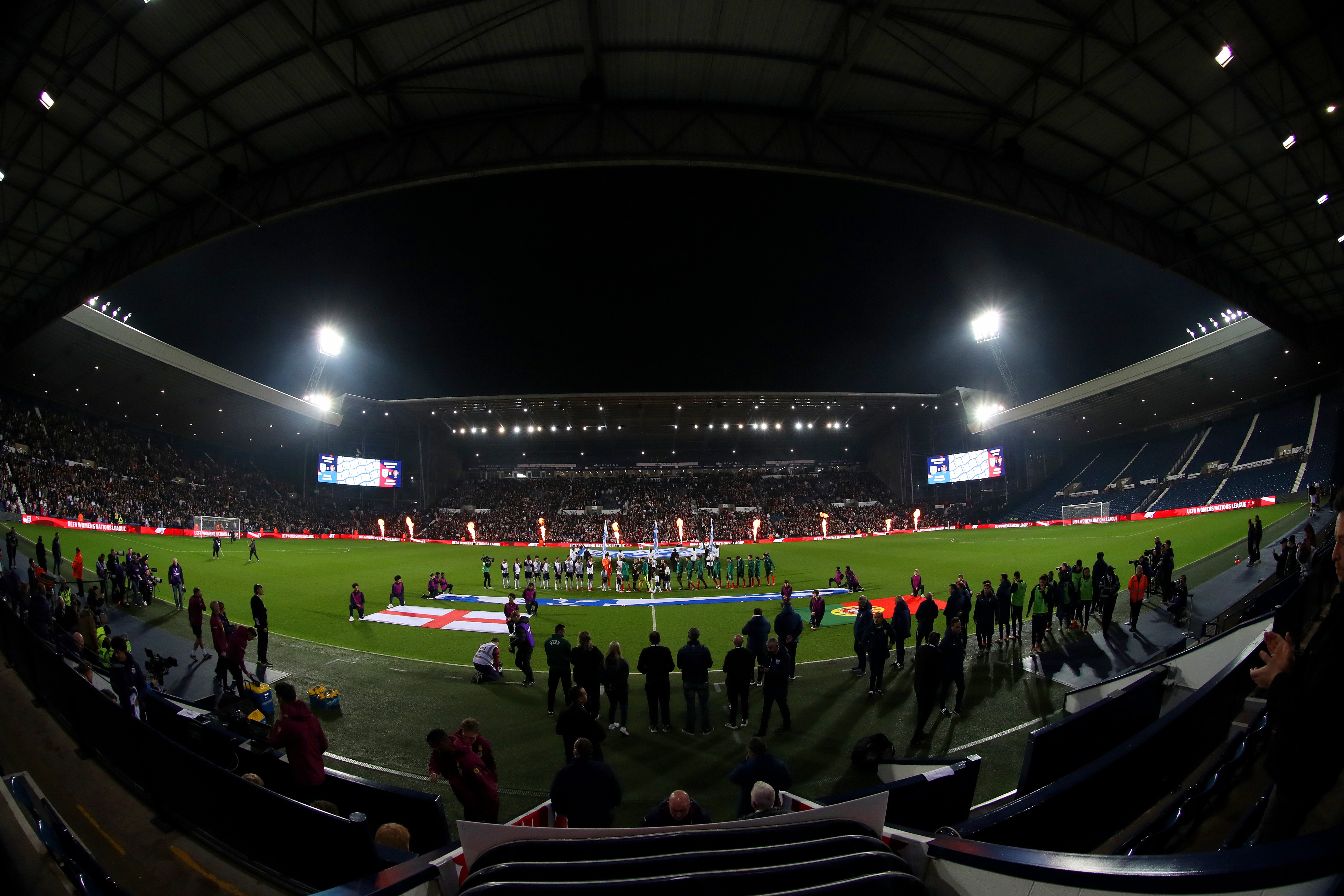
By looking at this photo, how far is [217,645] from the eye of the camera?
10.0m

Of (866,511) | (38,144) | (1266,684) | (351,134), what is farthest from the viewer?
(866,511)

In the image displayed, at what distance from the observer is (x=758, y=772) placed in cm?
491

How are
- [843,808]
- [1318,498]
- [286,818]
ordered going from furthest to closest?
[1318,498] < [286,818] < [843,808]

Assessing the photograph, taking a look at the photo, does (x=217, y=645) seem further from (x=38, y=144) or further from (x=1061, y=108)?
(x=1061, y=108)

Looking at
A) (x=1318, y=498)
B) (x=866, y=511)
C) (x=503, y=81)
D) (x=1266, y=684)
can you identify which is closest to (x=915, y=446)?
(x=866, y=511)

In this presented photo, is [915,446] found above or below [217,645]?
above

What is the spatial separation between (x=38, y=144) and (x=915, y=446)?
63311mm

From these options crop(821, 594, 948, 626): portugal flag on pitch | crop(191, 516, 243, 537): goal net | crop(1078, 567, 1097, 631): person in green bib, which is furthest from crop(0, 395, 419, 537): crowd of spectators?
crop(1078, 567, 1097, 631): person in green bib

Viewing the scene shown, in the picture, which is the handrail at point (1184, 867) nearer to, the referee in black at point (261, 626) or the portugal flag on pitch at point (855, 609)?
the referee in black at point (261, 626)

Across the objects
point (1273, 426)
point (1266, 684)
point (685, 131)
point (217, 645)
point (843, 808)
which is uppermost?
point (685, 131)

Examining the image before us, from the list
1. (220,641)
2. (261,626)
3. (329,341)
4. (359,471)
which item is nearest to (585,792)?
(220,641)

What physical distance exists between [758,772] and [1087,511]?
50.4 metres

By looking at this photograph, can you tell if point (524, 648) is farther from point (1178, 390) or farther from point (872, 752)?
point (1178, 390)

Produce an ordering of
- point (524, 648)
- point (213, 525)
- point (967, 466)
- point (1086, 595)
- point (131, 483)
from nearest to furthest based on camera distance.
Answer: point (524, 648), point (1086, 595), point (131, 483), point (213, 525), point (967, 466)
